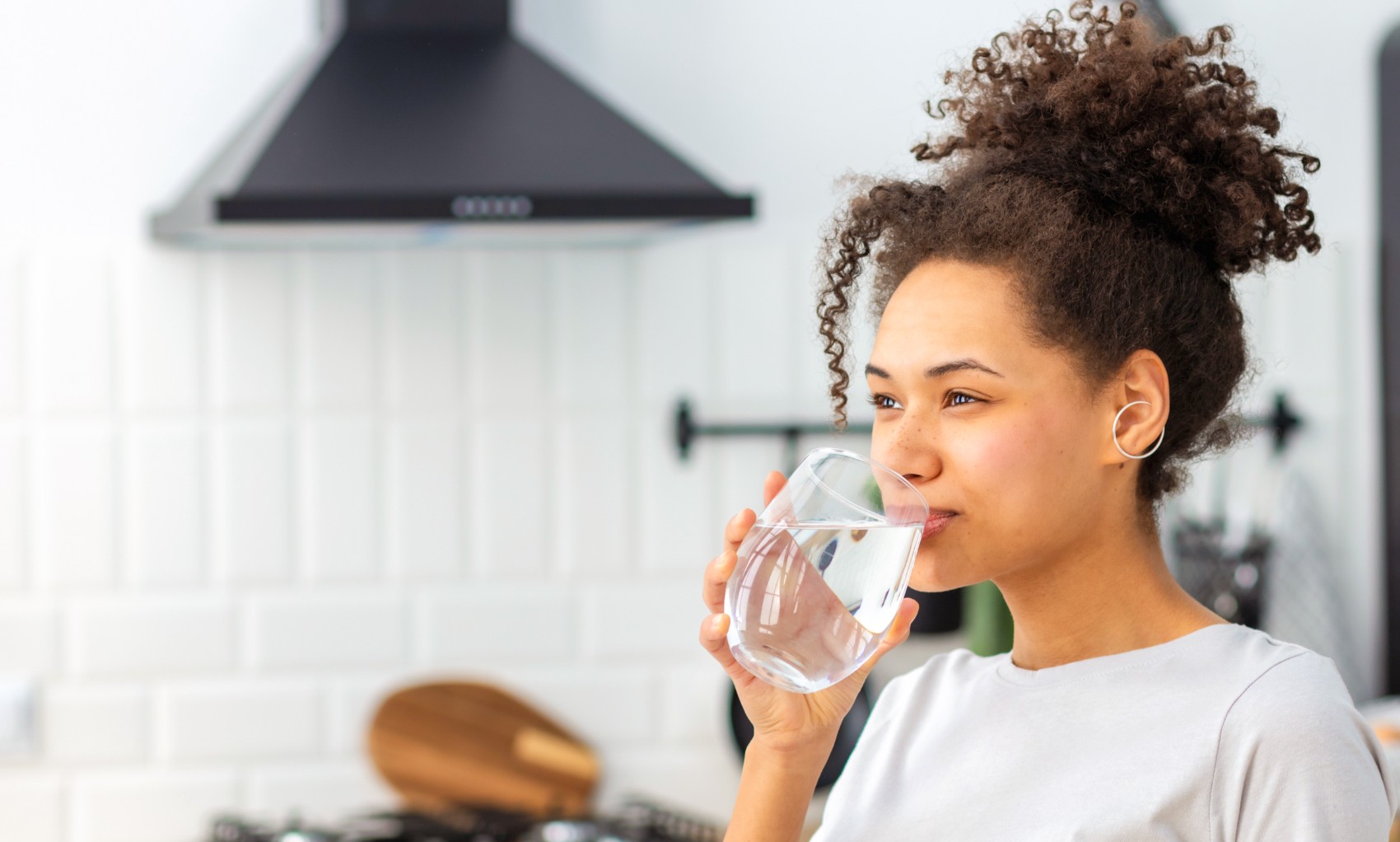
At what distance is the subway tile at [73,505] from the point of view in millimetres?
2082

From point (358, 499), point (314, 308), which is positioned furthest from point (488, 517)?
point (314, 308)

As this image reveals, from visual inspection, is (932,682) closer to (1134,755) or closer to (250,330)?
(1134,755)

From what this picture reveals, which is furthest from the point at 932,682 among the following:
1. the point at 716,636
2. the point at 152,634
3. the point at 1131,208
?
the point at 152,634

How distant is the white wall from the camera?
2.08m

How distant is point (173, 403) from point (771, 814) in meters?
1.47

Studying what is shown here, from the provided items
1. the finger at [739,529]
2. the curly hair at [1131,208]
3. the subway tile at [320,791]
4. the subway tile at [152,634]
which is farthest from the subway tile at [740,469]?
the finger at [739,529]

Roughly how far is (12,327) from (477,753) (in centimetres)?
93

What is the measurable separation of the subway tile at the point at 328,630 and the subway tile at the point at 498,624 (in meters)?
0.05

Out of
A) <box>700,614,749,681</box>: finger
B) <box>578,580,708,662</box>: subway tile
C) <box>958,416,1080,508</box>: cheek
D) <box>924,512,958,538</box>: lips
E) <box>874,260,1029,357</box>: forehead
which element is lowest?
<box>578,580,708,662</box>: subway tile

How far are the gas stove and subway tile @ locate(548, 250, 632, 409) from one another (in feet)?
2.04

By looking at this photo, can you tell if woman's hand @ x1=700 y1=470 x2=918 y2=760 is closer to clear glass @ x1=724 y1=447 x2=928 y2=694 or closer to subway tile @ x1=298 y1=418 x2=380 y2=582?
clear glass @ x1=724 y1=447 x2=928 y2=694

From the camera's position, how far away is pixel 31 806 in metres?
2.09

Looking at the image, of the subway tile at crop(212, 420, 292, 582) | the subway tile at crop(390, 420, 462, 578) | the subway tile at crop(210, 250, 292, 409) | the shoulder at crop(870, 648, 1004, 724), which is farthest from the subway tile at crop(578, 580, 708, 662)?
the shoulder at crop(870, 648, 1004, 724)

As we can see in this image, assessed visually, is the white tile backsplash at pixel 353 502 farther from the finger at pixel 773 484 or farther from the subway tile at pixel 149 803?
the finger at pixel 773 484
